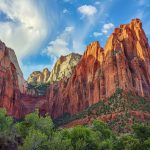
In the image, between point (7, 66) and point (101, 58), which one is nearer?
point (101, 58)

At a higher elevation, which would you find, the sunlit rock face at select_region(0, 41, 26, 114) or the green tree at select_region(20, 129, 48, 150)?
the sunlit rock face at select_region(0, 41, 26, 114)

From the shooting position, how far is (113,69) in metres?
154

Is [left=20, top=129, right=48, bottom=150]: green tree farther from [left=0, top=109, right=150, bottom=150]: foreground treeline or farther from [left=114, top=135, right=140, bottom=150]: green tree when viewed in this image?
[left=114, top=135, right=140, bottom=150]: green tree

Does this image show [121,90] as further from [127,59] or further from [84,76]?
[84,76]

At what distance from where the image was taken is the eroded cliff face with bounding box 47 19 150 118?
5935 inches

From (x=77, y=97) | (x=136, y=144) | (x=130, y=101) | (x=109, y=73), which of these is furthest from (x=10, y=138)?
(x=77, y=97)

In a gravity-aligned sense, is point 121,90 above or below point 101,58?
below

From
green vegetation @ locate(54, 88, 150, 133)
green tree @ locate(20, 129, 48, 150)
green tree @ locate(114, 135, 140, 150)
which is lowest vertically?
green tree @ locate(20, 129, 48, 150)

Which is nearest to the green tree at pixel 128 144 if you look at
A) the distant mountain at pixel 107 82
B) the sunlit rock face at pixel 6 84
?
the distant mountain at pixel 107 82

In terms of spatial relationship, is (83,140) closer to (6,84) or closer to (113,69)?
(113,69)

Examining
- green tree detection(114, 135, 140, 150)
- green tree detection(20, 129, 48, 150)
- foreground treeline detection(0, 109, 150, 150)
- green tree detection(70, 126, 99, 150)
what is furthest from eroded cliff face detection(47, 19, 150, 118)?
green tree detection(20, 129, 48, 150)

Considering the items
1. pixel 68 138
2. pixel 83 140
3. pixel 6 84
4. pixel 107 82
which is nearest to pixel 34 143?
pixel 68 138

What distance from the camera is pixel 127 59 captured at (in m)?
159

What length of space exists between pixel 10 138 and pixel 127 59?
4633 inches
